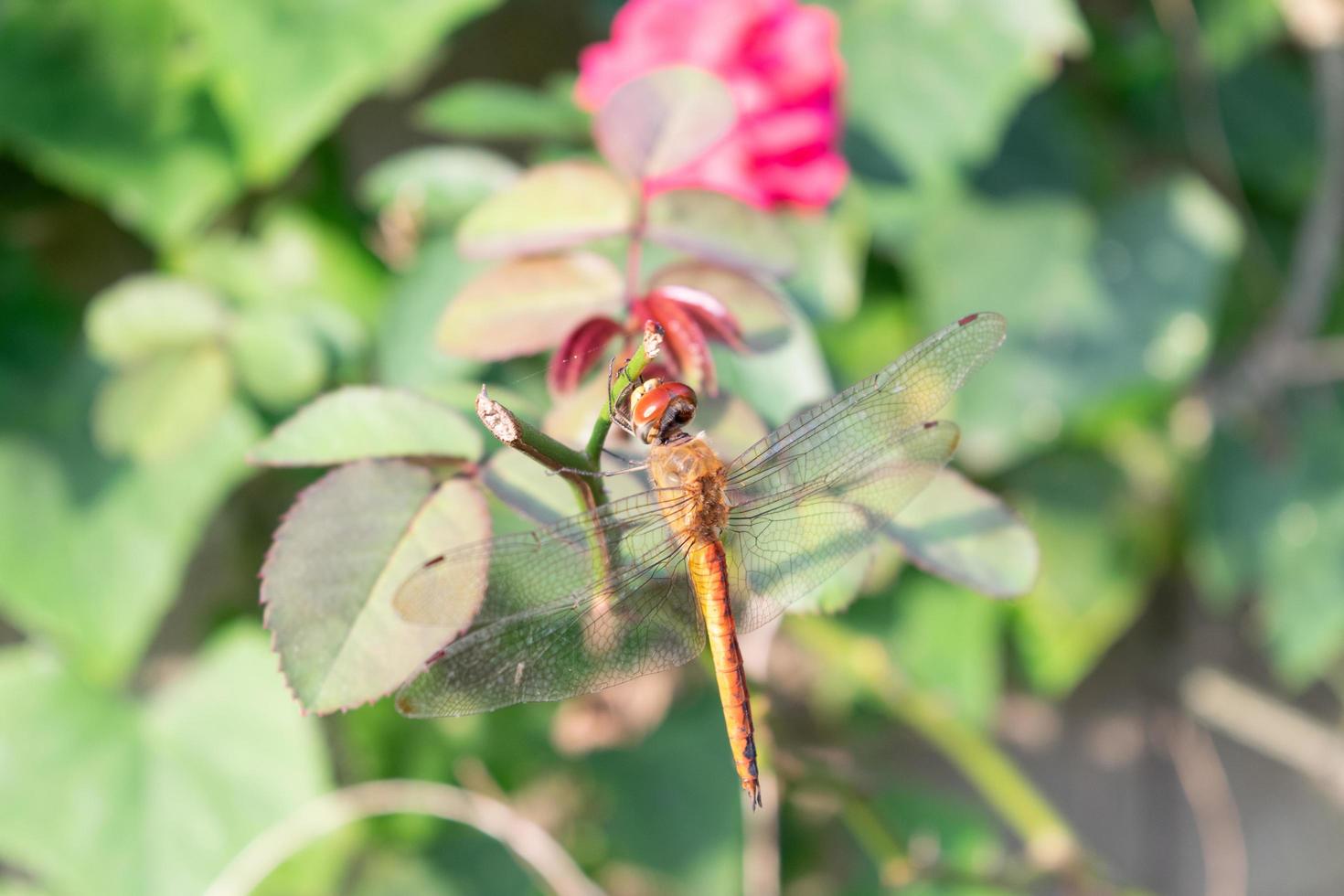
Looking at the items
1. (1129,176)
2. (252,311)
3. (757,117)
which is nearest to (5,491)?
(252,311)

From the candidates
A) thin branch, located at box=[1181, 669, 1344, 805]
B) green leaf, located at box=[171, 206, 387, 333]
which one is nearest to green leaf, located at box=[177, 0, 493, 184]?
green leaf, located at box=[171, 206, 387, 333]

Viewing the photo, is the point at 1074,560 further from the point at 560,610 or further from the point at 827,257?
the point at 560,610

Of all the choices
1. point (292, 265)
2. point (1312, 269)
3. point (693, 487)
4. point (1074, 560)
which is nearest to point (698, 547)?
point (693, 487)

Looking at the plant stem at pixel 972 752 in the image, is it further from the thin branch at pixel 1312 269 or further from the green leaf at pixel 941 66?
the thin branch at pixel 1312 269

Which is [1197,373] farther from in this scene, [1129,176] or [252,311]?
[252,311]

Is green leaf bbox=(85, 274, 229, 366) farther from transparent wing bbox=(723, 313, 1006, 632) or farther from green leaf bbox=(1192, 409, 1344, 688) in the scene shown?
green leaf bbox=(1192, 409, 1344, 688)

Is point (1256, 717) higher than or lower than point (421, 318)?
lower
